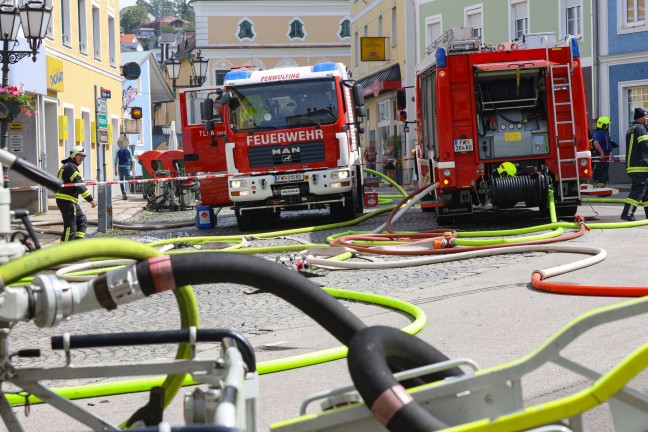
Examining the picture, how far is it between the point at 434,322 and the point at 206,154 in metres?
→ 13.0

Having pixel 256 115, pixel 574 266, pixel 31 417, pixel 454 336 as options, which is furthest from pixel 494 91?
pixel 31 417

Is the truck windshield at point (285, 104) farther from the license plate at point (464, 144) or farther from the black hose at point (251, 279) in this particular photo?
the black hose at point (251, 279)

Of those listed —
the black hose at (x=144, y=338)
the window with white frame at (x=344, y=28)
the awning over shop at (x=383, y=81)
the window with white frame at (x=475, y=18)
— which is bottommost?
the black hose at (x=144, y=338)

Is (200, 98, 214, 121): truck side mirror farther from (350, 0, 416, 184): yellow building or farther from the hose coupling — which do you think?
(350, 0, 416, 184): yellow building

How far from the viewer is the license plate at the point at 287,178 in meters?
18.4

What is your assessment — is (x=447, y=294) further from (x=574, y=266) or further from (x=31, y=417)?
(x=31, y=417)

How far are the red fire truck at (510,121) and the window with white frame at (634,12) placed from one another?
16287mm

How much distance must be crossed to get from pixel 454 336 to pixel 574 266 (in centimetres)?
335

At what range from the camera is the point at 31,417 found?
215 inches

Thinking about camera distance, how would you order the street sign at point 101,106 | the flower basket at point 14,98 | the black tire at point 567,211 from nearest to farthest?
the black tire at point 567,211 → the flower basket at point 14,98 → the street sign at point 101,106

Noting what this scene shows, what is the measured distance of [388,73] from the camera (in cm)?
4628

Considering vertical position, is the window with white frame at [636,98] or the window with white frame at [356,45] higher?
the window with white frame at [356,45]

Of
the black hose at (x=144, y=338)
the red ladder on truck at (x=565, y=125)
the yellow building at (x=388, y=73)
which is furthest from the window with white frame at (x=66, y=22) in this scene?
the black hose at (x=144, y=338)

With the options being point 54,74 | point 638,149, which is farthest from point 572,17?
point 638,149
